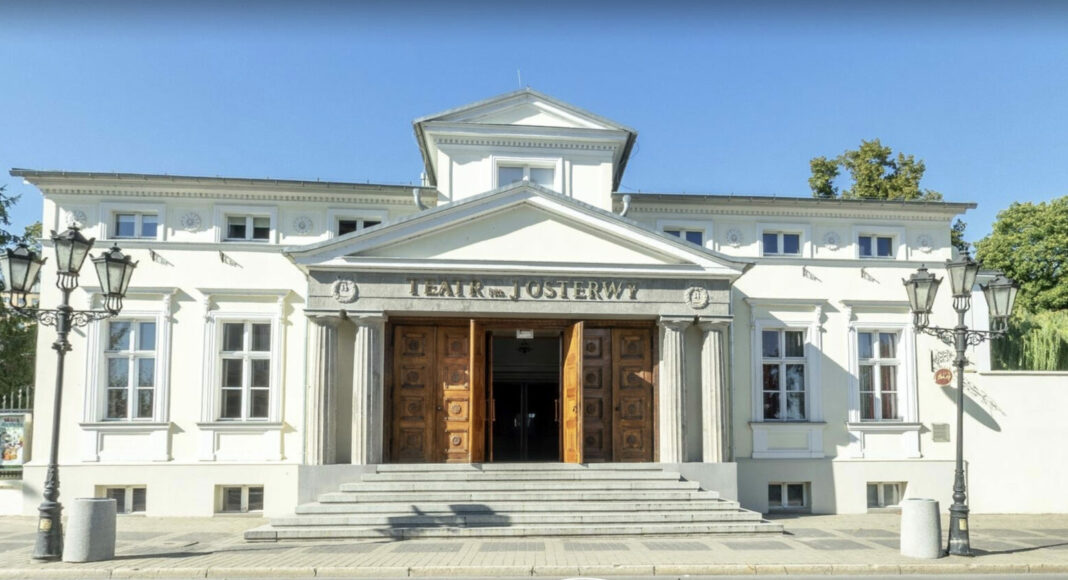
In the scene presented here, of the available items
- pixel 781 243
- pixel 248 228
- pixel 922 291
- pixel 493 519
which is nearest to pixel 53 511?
pixel 493 519

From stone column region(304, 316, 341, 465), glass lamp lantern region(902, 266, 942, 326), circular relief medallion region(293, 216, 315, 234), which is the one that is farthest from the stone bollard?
circular relief medallion region(293, 216, 315, 234)

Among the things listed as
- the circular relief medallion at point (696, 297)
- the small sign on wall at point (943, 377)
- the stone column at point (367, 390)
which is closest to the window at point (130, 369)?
the stone column at point (367, 390)

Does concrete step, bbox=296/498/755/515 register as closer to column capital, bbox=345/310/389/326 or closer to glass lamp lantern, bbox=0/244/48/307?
column capital, bbox=345/310/389/326

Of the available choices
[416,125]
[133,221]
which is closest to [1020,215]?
[416,125]

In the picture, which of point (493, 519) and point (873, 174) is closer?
point (493, 519)

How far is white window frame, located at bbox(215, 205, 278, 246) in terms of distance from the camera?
1891 centimetres

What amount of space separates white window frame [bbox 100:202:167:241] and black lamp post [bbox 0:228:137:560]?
5415 millimetres

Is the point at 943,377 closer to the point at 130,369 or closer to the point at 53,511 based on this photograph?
the point at 53,511

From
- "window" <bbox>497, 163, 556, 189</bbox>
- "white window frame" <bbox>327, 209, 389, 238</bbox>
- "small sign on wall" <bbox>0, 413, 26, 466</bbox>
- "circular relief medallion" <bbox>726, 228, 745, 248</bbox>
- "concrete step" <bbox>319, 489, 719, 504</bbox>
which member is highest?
"window" <bbox>497, 163, 556, 189</bbox>

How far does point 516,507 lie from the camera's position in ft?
50.3

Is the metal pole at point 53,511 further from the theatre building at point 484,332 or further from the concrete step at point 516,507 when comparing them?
the theatre building at point 484,332

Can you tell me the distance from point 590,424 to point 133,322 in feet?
33.1

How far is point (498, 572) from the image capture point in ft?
38.0

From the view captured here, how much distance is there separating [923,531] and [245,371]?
1346cm
